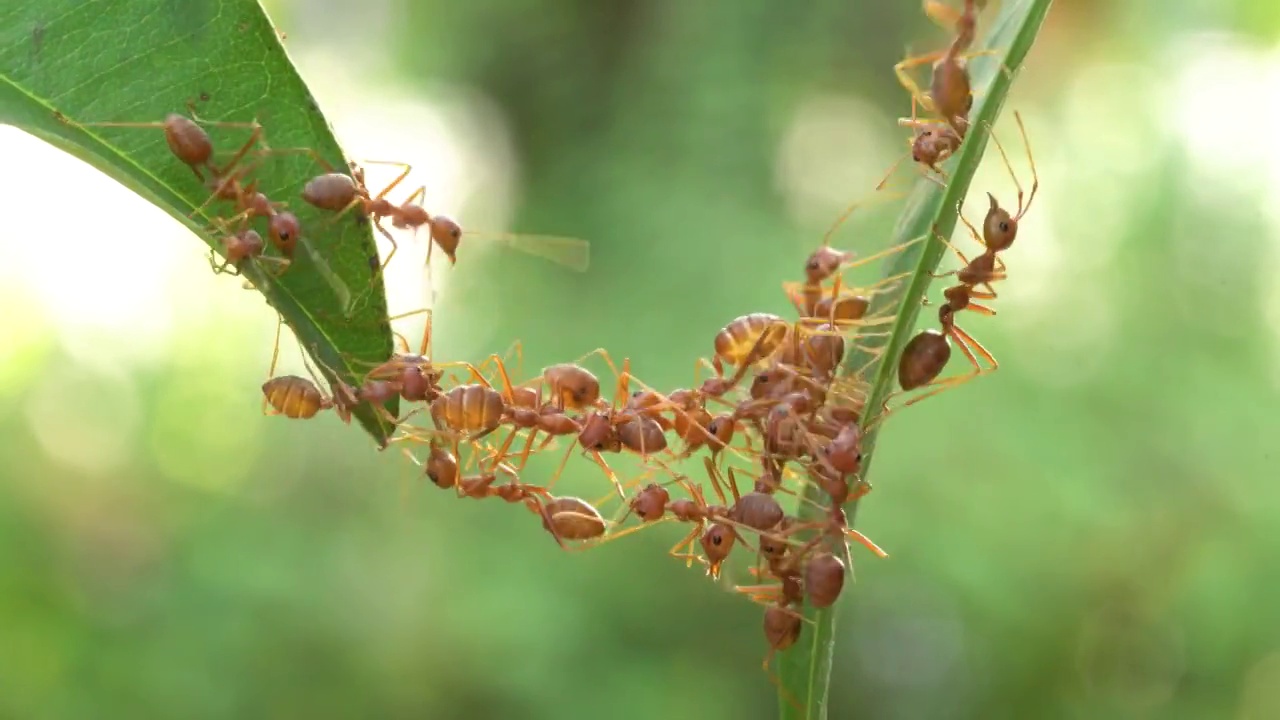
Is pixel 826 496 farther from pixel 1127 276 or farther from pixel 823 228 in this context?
pixel 823 228

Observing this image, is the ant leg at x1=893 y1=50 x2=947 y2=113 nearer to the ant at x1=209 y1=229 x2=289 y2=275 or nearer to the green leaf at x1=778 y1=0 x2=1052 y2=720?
the green leaf at x1=778 y1=0 x2=1052 y2=720

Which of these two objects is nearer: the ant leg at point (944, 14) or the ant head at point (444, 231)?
the ant leg at point (944, 14)

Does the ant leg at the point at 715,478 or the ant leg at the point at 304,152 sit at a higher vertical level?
the ant leg at the point at 304,152

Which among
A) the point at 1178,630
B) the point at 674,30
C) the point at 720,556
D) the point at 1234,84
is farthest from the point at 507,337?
the point at 720,556

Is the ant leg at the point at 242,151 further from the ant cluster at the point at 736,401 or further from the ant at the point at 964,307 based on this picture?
the ant at the point at 964,307

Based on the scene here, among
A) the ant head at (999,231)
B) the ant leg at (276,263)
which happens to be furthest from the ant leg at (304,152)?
the ant head at (999,231)

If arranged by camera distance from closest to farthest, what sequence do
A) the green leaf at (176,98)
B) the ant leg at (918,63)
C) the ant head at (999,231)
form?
1. the green leaf at (176,98)
2. the ant leg at (918,63)
3. the ant head at (999,231)

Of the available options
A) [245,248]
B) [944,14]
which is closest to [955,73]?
[944,14]
